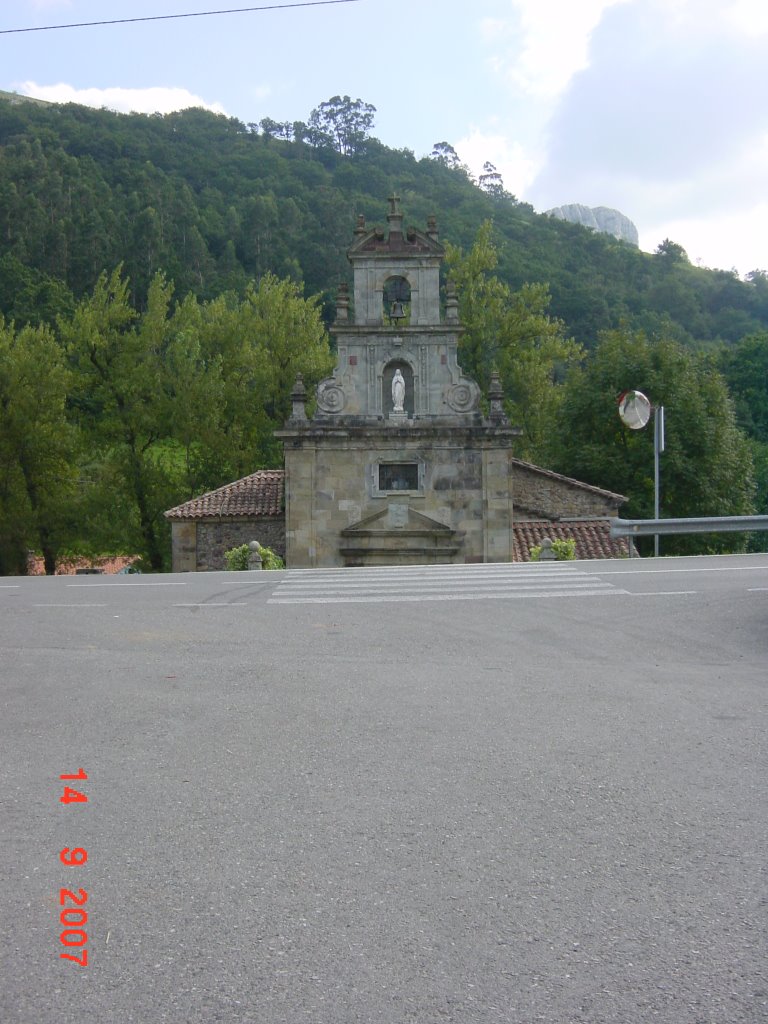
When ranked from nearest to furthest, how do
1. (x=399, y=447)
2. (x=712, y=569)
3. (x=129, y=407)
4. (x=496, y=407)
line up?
1. (x=712, y=569)
2. (x=399, y=447)
3. (x=496, y=407)
4. (x=129, y=407)

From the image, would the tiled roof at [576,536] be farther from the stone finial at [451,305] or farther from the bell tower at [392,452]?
the stone finial at [451,305]

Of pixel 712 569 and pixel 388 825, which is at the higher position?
pixel 712 569

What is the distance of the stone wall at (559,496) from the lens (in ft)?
98.8

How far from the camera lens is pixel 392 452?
26859mm

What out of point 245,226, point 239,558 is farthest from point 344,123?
point 239,558

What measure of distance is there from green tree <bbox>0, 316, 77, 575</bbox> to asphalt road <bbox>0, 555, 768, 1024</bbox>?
24370 mm

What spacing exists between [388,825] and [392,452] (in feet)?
72.3

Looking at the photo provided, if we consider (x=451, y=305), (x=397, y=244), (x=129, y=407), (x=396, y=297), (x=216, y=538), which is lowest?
(x=216, y=538)

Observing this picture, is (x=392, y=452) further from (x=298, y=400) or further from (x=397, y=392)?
(x=298, y=400)

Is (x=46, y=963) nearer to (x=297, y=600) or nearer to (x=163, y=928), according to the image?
(x=163, y=928)

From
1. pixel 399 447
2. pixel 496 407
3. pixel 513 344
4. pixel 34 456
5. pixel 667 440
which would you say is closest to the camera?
pixel 399 447

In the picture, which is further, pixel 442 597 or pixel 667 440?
pixel 667 440
